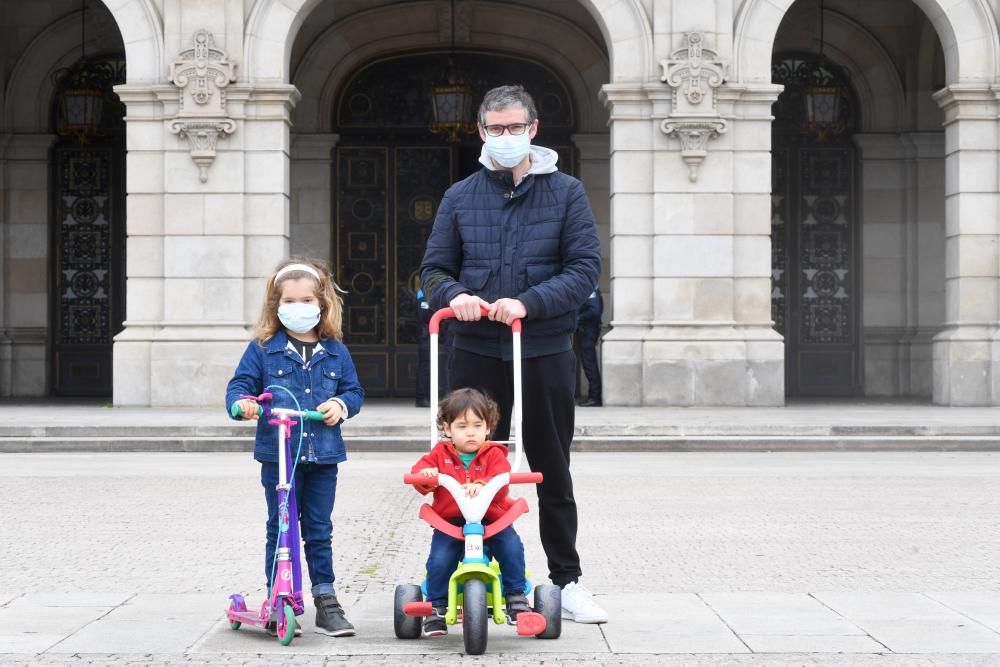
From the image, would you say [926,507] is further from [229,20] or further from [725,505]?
[229,20]

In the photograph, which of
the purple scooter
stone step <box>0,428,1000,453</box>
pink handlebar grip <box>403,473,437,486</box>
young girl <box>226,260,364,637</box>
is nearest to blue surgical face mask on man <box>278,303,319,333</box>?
young girl <box>226,260,364,637</box>

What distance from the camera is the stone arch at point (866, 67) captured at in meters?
25.1

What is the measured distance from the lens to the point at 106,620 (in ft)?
20.4

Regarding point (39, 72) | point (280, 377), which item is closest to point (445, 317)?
point (280, 377)

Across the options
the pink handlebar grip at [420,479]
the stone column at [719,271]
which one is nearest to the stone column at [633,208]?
the stone column at [719,271]

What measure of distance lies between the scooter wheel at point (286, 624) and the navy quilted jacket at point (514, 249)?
4.01 ft

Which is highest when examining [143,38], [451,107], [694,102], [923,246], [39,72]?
[39,72]

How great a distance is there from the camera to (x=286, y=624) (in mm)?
5734

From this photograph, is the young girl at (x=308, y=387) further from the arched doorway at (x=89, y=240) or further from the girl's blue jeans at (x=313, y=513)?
the arched doorway at (x=89, y=240)

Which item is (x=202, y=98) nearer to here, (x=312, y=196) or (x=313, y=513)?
(x=312, y=196)

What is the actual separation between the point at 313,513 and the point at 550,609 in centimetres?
97

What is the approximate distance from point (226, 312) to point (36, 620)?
46.0ft

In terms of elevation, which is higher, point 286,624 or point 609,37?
point 609,37

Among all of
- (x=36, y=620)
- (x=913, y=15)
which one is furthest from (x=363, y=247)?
(x=36, y=620)
